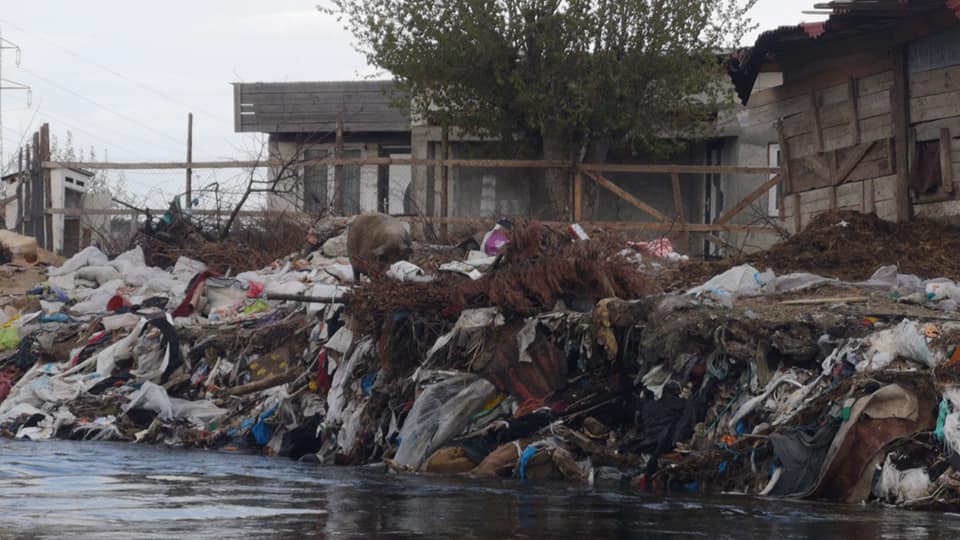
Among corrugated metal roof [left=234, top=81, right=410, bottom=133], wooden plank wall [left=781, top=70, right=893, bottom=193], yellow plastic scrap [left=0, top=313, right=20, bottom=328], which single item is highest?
corrugated metal roof [left=234, top=81, right=410, bottom=133]

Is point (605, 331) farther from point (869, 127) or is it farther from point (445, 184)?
point (445, 184)

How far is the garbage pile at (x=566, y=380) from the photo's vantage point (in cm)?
830

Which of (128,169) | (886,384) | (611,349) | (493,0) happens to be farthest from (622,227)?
(886,384)

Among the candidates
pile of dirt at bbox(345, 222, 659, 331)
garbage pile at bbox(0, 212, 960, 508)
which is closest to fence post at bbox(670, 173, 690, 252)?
garbage pile at bbox(0, 212, 960, 508)

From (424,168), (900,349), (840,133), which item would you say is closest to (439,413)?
(900,349)

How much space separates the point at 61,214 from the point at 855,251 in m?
15.0

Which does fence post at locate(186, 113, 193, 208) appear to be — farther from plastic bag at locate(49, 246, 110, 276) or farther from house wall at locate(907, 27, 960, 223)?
house wall at locate(907, 27, 960, 223)

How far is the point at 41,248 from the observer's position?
23688 millimetres

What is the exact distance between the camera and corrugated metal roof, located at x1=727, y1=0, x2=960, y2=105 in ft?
45.5

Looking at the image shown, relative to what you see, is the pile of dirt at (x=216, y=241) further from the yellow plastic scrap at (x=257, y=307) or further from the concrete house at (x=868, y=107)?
the concrete house at (x=868, y=107)

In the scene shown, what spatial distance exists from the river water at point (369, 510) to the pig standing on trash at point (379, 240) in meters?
5.64

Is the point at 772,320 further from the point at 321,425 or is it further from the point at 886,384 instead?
the point at 321,425

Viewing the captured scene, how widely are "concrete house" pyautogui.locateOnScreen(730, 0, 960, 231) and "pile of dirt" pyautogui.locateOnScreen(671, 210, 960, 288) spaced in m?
0.41

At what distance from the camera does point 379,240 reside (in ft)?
51.1
